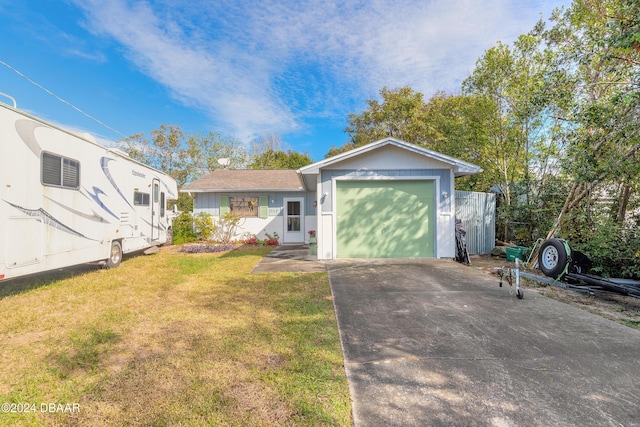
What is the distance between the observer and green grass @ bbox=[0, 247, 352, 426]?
222 centimetres

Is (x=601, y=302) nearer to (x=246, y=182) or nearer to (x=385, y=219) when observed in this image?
(x=385, y=219)

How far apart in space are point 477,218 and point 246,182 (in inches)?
431

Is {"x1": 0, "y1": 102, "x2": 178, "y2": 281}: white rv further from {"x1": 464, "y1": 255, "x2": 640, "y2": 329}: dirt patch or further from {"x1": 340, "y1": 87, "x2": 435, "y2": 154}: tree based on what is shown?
{"x1": 340, "y1": 87, "x2": 435, "y2": 154}: tree

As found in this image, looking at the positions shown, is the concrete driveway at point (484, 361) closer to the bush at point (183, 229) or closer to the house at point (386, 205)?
the house at point (386, 205)

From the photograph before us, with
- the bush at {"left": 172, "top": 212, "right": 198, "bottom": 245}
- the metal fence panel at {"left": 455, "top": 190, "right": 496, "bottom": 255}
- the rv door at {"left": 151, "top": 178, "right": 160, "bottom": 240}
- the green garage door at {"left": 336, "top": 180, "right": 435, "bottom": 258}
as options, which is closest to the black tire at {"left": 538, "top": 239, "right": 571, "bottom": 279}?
the green garage door at {"left": 336, "top": 180, "right": 435, "bottom": 258}

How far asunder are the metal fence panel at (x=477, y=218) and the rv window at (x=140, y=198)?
1071cm

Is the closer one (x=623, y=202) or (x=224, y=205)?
(x=623, y=202)

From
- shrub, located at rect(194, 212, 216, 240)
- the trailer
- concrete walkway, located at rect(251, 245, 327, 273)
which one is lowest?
concrete walkway, located at rect(251, 245, 327, 273)

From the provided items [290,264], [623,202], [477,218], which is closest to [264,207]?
[290,264]

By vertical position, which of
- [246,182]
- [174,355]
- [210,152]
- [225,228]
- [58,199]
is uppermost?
[210,152]

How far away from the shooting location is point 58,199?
550cm

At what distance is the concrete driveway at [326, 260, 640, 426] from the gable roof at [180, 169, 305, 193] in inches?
348

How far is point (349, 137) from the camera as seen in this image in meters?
25.0

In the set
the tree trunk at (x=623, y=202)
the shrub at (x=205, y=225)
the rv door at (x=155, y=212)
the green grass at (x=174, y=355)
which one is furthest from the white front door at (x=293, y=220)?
the tree trunk at (x=623, y=202)
